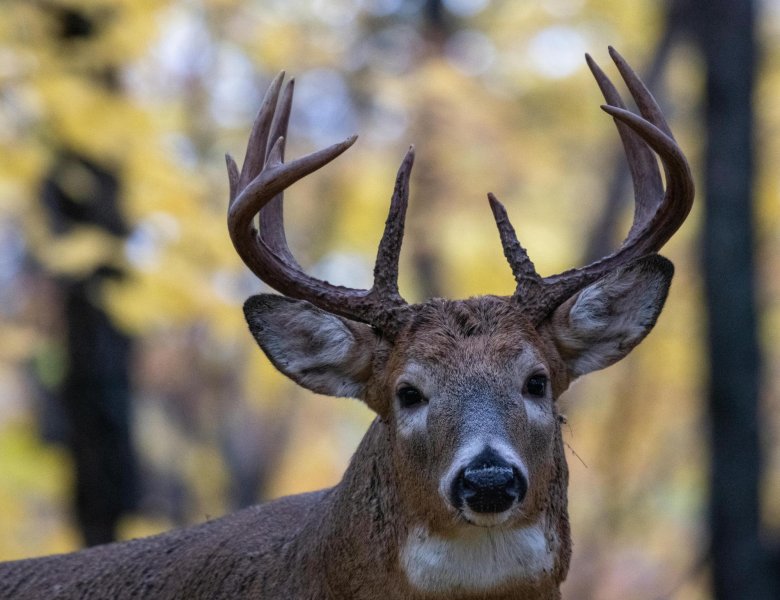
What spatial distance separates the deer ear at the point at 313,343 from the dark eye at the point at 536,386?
67cm

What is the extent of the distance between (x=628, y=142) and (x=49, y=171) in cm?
521

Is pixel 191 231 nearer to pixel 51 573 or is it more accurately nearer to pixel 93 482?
pixel 93 482

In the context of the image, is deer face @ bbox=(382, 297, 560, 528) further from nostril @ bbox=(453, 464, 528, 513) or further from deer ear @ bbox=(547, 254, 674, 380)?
deer ear @ bbox=(547, 254, 674, 380)

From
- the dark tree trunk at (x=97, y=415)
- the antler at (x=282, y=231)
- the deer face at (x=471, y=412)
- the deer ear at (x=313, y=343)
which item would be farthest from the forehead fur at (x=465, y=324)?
the dark tree trunk at (x=97, y=415)

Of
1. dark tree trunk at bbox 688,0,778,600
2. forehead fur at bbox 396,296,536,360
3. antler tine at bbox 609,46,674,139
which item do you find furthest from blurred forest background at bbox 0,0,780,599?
forehead fur at bbox 396,296,536,360

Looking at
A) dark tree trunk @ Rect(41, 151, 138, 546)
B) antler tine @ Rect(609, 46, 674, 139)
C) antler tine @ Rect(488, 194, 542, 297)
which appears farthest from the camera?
dark tree trunk @ Rect(41, 151, 138, 546)

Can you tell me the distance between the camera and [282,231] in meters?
5.44

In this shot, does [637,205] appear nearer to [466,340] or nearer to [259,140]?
[466,340]

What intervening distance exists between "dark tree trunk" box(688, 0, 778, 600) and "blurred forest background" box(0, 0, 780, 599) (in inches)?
0.8

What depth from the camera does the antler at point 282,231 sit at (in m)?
4.97

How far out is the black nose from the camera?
4285 millimetres

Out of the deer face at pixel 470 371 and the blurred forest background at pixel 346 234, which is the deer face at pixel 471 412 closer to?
the deer face at pixel 470 371

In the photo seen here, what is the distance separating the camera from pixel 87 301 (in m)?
10.7

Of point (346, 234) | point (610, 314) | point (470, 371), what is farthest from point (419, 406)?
point (346, 234)
